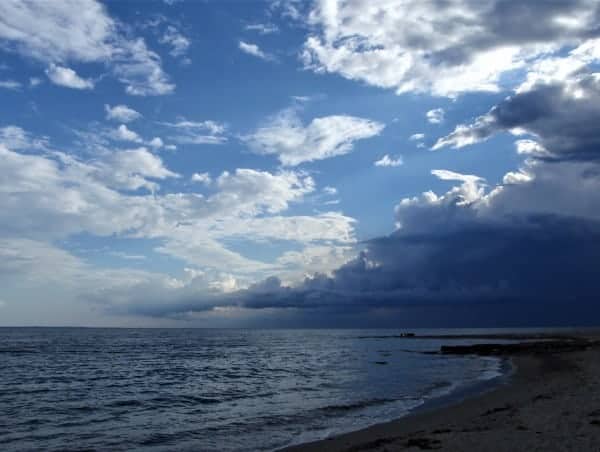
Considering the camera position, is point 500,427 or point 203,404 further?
point 203,404

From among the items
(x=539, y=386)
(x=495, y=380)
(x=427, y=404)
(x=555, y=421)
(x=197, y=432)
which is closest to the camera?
(x=555, y=421)

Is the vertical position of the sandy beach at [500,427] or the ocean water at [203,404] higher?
the sandy beach at [500,427]

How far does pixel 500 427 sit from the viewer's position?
1755cm

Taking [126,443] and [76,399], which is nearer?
[126,443]

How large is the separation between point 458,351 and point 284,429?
61893 mm

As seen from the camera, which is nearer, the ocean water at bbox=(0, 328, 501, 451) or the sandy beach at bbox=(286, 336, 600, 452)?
the sandy beach at bbox=(286, 336, 600, 452)

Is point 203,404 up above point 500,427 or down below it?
below

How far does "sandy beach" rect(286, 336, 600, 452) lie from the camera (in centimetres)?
1484

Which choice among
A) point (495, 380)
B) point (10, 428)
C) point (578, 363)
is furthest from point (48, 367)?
point (578, 363)

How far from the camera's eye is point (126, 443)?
19953 mm

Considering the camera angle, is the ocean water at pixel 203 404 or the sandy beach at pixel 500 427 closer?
the sandy beach at pixel 500 427

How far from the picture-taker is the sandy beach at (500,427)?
14.8 m

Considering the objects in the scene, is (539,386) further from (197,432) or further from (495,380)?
(197,432)

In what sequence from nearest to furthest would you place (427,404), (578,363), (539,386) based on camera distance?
(427,404) < (539,386) < (578,363)
